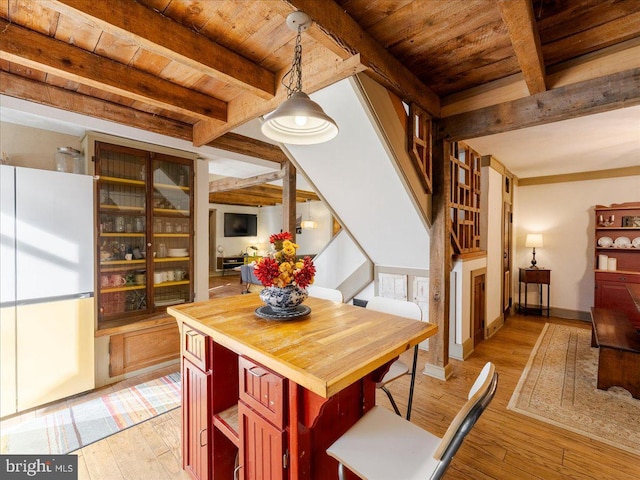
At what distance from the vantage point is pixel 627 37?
1.79 m

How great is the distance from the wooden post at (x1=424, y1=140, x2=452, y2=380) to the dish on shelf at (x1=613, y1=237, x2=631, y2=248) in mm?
3588

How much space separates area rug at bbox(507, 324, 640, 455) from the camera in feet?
6.83

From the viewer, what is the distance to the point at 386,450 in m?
1.16

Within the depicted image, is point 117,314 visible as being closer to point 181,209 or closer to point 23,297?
point 23,297

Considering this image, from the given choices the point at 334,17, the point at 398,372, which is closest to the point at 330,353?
the point at 398,372

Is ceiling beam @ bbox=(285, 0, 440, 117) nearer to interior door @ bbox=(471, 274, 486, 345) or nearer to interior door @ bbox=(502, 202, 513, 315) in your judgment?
interior door @ bbox=(471, 274, 486, 345)

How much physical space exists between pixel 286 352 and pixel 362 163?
6.01 ft

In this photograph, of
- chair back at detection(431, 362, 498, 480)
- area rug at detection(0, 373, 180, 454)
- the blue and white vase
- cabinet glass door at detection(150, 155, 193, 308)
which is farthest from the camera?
cabinet glass door at detection(150, 155, 193, 308)

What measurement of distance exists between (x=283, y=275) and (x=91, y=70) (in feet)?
6.14

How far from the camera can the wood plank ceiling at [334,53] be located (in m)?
1.51

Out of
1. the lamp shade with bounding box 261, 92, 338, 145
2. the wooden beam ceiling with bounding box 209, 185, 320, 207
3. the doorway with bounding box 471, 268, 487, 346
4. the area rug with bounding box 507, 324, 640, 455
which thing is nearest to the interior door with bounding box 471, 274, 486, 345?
the doorway with bounding box 471, 268, 487, 346

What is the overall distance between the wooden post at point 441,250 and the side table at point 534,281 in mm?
3089

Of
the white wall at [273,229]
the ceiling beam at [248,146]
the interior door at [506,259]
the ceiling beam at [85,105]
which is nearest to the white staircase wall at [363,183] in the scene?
the ceiling beam at [248,146]

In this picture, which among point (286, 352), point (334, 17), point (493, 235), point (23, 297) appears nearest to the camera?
point (286, 352)
